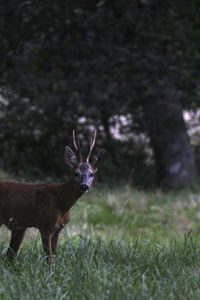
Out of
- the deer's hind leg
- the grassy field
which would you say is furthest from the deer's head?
the deer's hind leg

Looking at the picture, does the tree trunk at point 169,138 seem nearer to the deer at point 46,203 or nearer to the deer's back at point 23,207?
the deer at point 46,203

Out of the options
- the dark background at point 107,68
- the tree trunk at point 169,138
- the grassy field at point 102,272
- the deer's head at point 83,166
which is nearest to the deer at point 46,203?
the deer's head at point 83,166

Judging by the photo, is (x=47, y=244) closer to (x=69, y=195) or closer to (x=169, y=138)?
(x=69, y=195)

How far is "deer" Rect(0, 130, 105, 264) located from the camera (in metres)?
4.99

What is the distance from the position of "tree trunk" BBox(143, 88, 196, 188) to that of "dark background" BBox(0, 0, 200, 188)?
23 millimetres

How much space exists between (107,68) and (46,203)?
6957 mm

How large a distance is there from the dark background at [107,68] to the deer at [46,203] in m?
5.63

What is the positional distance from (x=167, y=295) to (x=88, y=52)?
8216 mm

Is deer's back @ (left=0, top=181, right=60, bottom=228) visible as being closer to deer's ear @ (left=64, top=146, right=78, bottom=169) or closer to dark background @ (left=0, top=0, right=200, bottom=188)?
deer's ear @ (left=64, top=146, right=78, bottom=169)

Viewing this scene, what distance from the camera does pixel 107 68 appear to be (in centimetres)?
1164

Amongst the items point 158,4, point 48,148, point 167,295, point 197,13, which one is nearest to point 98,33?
point 158,4

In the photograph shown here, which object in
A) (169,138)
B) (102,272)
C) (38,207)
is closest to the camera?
(102,272)

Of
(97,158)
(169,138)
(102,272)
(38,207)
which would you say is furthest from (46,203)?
(169,138)

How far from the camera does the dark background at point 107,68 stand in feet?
37.5
